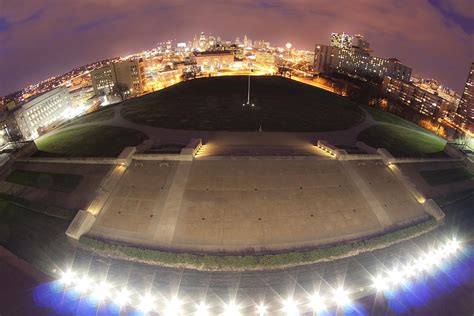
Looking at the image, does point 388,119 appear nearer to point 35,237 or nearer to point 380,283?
point 380,283

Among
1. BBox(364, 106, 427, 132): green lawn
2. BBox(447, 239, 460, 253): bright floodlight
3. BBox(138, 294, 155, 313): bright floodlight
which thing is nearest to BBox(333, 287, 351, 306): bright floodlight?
BBox(447, 239, 460, 253): bright floodlight

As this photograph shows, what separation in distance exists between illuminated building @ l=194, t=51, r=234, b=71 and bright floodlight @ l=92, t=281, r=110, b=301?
123 m

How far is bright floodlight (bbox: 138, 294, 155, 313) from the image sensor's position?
58.6ft

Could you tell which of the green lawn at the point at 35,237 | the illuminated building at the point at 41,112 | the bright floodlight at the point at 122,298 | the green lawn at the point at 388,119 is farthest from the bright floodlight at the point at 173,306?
the illuminated building at the point at 41,112

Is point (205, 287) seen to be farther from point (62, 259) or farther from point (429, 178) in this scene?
point (429, 178)

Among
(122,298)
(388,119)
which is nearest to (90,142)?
(122,298)

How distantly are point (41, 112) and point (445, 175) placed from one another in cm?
9572

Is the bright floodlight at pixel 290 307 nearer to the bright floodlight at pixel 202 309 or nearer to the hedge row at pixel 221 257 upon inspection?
the hedge row at pixel 221 257

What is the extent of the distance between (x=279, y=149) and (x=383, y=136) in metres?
21.3

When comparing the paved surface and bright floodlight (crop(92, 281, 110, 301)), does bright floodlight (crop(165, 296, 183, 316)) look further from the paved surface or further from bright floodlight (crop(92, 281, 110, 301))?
bright floodlight (crop(92, 281, 110, 301))

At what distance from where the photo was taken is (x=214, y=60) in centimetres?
13338

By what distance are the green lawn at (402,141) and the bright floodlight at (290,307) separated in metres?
28.2

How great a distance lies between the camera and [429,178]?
3278cm

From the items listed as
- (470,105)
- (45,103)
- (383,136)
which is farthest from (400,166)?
(45,103)
